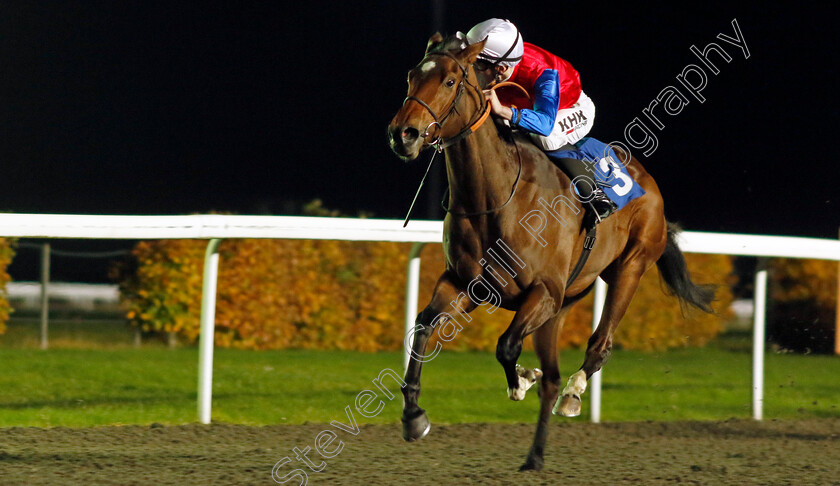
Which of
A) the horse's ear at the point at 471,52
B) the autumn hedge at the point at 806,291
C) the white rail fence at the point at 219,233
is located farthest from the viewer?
the autumn hedge at the point at 806,291

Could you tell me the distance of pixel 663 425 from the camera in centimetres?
542

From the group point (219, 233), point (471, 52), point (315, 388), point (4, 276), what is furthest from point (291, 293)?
point (471, 52)

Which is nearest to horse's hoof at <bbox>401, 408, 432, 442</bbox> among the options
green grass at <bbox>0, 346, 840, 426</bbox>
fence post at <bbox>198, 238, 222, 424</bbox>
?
fence post at <bbox>198, 238, 222, 424</bbox>

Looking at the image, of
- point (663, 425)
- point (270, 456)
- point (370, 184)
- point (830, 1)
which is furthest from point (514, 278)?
point (370, 184)

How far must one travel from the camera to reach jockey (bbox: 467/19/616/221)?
3.51 metres

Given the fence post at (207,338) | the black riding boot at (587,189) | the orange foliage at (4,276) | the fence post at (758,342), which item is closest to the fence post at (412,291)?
the fence post at (207,338)

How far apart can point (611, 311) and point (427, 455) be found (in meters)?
1.11

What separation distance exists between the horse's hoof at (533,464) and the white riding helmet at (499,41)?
64.3 inches

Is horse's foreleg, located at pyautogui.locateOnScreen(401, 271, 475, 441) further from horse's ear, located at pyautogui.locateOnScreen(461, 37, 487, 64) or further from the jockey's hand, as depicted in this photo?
horse's ear, located at pyautogui.locateOnScreen(461, 37, 487, 64)

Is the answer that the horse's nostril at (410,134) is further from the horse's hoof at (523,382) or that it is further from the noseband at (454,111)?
the horse's hoof at (523,382)

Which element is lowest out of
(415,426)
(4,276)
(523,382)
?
(415,426)

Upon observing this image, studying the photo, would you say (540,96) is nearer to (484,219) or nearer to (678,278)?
(484,219)

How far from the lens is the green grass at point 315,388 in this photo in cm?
529

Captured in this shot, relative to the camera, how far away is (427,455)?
420 centimetres
